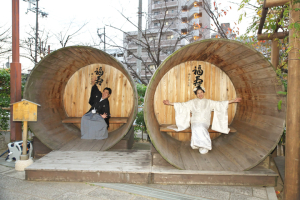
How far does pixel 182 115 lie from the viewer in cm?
488

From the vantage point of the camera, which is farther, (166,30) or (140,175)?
(166,30)

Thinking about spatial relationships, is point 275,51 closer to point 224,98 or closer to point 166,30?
point 224,98

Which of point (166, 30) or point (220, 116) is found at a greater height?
point (166, 30)

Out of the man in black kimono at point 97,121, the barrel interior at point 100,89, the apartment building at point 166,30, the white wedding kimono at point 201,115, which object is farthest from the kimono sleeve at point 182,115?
the apartment building at point 166,30

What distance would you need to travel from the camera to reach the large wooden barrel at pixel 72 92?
180 inches

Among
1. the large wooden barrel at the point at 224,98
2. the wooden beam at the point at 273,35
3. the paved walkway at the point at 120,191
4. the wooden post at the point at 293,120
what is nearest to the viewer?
the wooden post at the point at 293,120

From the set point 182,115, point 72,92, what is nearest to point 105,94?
point 72,92

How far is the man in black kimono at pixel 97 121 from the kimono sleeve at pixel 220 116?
2772 mm

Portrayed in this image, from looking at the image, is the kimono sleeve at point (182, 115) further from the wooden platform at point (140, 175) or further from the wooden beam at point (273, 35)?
the wooden beam at point (273, 35)

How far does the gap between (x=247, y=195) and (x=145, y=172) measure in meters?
1.65

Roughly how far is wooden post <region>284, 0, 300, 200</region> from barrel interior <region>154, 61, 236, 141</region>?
7.77 ft

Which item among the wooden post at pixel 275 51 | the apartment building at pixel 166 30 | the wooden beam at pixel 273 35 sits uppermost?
the apartment building at pixel 166 30

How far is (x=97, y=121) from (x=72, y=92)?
1.38 m

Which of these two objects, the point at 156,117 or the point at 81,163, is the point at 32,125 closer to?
the point at 81,163
